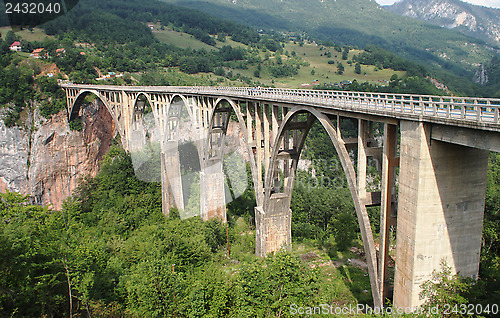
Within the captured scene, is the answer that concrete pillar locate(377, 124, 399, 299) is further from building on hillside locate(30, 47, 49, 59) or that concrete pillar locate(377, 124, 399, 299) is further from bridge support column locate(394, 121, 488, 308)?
building on hillside locate(30, 47, 49, 59)

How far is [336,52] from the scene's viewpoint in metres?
184

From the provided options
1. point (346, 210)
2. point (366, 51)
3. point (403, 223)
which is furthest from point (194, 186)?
point (366, 51)

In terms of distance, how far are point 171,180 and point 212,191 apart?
7.50 meters

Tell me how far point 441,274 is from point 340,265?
51.6ft

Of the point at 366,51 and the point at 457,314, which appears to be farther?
the point at 366,51

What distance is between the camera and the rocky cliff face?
62.5 metres

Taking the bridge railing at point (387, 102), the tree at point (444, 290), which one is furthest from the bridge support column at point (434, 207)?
the bridge railing at point (387, 102)

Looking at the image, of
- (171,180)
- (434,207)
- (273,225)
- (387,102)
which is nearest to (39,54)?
(171,180)

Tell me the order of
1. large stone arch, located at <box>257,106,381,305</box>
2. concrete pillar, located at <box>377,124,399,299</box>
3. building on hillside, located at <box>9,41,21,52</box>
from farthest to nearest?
1. building on hillside, located at <box>9,41,21,52</box>
2. large stone arch, located at <box>257,106,381,305</box>
3. concrete pillar, located at <box>377,124,399,299</box>

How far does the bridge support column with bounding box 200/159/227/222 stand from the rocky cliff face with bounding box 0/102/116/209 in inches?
1257

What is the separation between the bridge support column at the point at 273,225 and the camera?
31.0 m

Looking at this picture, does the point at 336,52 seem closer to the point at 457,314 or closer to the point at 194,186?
the point at 194,186

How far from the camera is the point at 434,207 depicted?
47.8ft

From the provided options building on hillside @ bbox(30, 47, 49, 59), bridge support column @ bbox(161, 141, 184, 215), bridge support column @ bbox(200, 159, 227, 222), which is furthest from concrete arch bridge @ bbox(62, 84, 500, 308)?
→ building on hillside @ bbox(30, 47, 49, 59)
